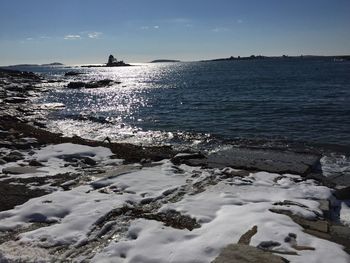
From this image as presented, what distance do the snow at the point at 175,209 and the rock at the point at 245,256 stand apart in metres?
0.18

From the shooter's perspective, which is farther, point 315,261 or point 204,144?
point 204,144

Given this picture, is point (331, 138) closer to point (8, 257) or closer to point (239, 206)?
point (239, 206)

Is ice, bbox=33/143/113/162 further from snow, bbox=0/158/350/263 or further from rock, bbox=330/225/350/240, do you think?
rock, bbox=330/225/350/240

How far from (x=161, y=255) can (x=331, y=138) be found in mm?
15571

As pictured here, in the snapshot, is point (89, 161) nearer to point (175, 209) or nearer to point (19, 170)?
point (19, 170)

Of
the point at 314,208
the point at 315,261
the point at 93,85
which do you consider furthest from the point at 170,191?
the point at 93,85

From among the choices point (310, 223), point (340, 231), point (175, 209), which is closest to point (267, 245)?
point (310, 223)

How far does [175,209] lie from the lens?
7.46 m

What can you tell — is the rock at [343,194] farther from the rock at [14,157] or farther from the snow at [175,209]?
the rock at [14,157]

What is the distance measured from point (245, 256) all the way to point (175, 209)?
7.68 feet

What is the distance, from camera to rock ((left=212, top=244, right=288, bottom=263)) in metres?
5.23

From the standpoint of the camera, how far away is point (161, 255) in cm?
556

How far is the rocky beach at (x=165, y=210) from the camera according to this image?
574 centimetres

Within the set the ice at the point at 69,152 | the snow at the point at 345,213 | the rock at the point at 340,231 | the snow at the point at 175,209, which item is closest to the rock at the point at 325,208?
the snow at the point at 175,209
